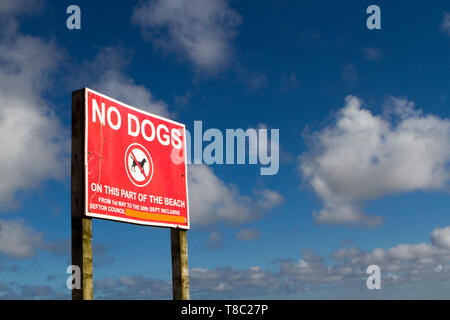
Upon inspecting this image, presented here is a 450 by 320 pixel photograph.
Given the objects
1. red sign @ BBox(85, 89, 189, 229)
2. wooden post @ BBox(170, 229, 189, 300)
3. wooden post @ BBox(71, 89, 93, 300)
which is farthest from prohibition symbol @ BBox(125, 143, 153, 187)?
wooden post @ BBox(170, 229, 189, 300)

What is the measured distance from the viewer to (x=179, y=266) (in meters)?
12.8

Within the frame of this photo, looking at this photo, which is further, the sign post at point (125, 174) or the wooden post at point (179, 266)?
the wooden post at point (179, 266)

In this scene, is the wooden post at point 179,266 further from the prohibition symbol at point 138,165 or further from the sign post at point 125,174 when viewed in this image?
the prohibition symbol at point 138,165

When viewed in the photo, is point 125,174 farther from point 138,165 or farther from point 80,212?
point 80,212

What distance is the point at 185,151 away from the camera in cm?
1398

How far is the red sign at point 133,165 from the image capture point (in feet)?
35.6

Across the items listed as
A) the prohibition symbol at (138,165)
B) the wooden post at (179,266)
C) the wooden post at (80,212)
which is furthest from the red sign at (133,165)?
the wooden post at (179,266)

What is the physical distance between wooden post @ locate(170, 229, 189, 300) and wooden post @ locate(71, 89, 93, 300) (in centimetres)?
311

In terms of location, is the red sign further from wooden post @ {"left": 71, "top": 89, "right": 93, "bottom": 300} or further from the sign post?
wooden post @ {"left": 71, "top": 89, "right": 93, "bottom": 300}

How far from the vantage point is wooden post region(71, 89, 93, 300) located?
9.87 metres

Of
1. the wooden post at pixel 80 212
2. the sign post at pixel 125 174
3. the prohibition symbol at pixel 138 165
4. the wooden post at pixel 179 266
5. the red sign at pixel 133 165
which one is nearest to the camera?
the wooden post at pixel 80 212
